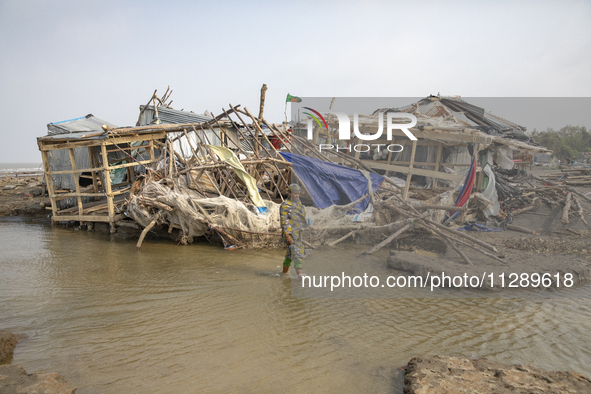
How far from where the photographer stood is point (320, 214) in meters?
8.06

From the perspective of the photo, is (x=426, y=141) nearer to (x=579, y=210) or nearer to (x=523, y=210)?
(x=523, y=210)

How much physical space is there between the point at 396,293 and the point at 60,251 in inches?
279

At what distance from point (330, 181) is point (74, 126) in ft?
35.8

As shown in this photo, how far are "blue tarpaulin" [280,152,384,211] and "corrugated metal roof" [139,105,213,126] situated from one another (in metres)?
7.77

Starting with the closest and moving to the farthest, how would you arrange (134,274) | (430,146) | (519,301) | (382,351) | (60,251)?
(382,351) < (519,301) < (134,274) < (60,251) < (430,146)

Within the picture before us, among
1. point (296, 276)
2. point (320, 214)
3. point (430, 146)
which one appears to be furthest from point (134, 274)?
point (430, 146)

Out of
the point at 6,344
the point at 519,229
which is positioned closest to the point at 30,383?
the point at 6,344

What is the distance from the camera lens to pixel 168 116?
14578mm

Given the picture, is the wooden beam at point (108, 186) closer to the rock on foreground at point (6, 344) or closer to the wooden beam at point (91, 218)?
the wooden beam at point (91, 218)

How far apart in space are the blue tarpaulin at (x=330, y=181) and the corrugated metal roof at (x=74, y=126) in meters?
8.31

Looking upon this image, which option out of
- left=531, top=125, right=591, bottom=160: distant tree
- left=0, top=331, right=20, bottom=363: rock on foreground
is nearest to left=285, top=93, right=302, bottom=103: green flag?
left=0, top=331, right=20, bottom=363: rock on foreground

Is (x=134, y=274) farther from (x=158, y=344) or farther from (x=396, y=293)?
(x=396, y=293)

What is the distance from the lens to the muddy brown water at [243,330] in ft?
10.2

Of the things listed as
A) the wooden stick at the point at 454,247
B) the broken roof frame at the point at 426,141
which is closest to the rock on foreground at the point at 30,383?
the wooden stick at the point at 454,247
